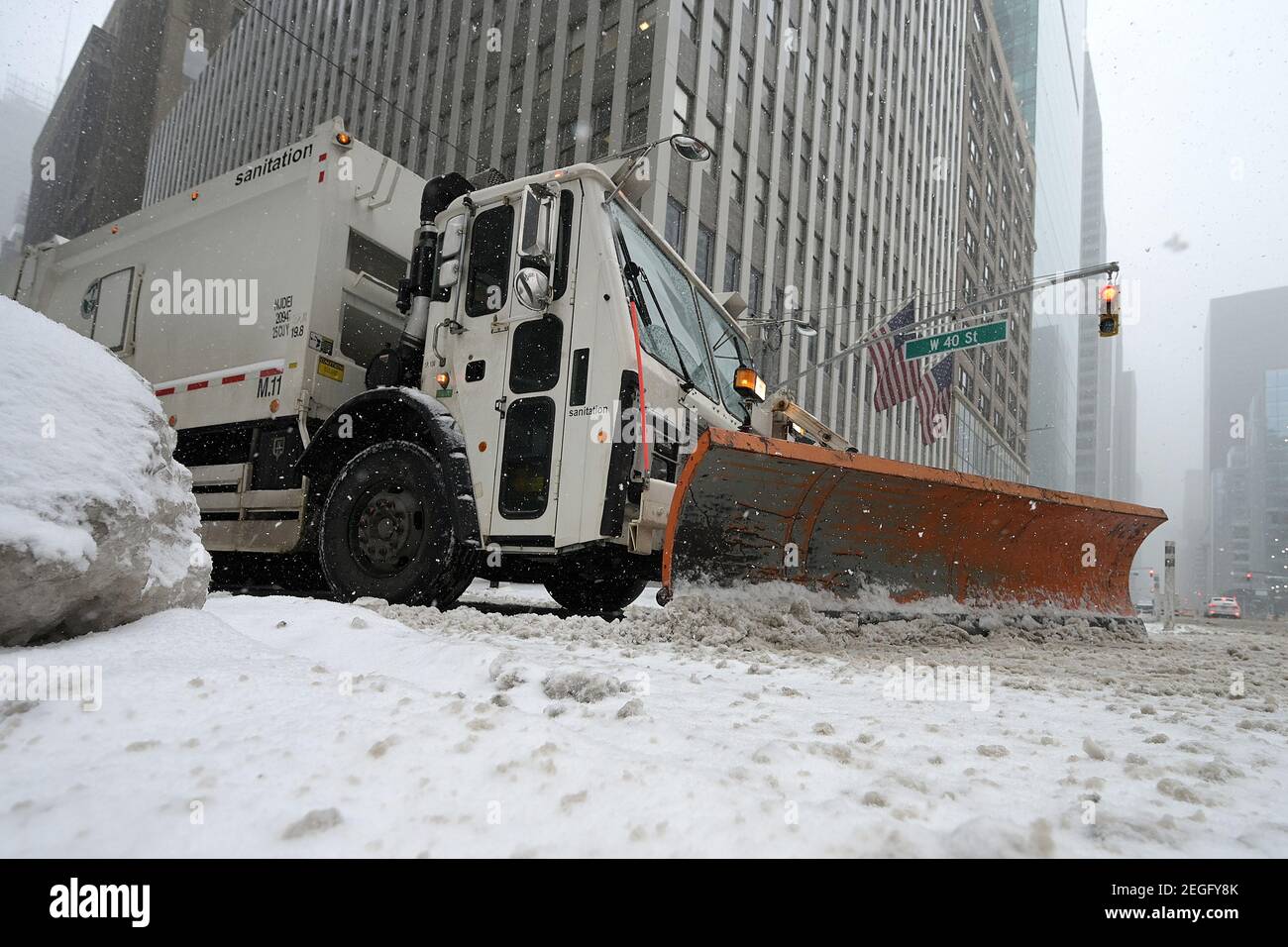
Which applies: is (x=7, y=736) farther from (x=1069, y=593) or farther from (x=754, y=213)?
(x=754, y=213)

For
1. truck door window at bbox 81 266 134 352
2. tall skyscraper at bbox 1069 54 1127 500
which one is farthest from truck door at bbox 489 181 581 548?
tall skyscraper at bbox 1069 54 1127 500

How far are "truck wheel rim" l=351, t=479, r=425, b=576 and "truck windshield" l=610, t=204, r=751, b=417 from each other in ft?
6.21

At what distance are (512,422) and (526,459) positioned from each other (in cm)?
27

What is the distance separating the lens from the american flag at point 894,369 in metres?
16.4

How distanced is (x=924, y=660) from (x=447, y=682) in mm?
2409

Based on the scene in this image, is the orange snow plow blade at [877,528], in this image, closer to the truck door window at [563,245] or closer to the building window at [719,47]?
the truck door window at [563,245]

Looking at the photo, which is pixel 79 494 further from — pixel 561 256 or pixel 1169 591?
pixel 1169 591

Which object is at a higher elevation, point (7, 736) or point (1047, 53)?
point (1047, 53)

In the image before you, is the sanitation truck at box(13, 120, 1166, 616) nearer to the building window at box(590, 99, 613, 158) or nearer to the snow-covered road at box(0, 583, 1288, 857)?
the snow-covered road at box(0, 583, 1288, 857)

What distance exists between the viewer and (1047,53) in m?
76.6

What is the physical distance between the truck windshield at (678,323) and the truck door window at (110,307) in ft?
17.2

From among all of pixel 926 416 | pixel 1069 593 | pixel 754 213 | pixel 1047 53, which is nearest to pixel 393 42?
pixel 754 213

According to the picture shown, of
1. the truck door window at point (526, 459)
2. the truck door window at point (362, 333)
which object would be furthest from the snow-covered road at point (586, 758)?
the truck door window at point (362, 333)
